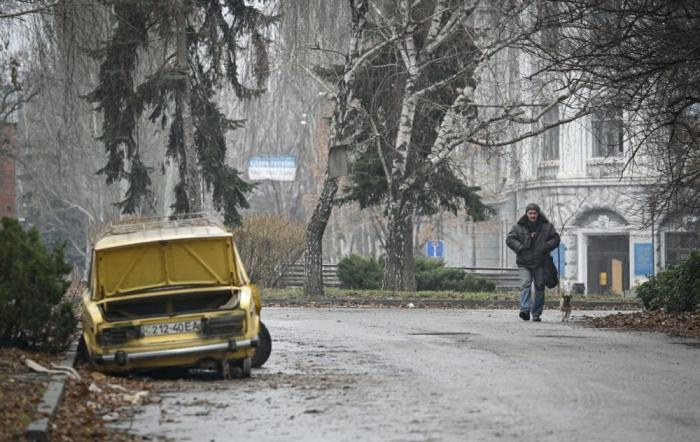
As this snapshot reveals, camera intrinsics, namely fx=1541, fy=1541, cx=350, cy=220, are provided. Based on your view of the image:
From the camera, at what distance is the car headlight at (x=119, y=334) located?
14.5 meters

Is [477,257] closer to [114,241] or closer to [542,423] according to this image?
[114,241]

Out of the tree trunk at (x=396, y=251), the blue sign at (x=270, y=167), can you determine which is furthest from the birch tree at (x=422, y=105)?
the blue sign at (x=270, y=167)

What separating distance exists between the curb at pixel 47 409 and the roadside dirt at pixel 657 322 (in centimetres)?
1008

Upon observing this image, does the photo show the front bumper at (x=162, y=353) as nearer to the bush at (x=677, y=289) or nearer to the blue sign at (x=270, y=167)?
the bush at (x=677, y=289)

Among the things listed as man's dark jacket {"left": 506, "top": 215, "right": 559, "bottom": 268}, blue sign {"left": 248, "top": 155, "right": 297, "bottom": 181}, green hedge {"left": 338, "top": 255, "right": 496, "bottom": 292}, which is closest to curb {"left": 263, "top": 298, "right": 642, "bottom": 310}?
man's dark jacket {"left": 506, "top": 215, "right": 559, "bottom": 268}

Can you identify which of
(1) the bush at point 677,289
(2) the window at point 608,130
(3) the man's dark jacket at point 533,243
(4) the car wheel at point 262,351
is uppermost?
(2) the window at point 608,130

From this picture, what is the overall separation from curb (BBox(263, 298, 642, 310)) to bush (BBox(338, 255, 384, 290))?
9.82m

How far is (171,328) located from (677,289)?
13.3 metres

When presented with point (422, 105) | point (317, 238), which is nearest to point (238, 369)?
point (317, 238)

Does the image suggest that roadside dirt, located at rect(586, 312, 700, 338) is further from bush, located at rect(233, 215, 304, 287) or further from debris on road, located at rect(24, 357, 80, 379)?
bush, located at rect(233, 215, 304, 287)

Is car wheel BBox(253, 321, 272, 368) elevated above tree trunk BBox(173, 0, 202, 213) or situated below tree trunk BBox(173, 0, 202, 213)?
below

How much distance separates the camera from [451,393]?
41.8 ft

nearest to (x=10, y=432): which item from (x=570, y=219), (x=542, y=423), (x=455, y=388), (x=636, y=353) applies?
(x=542, y=423)

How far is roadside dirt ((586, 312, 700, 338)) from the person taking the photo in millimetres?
22016
